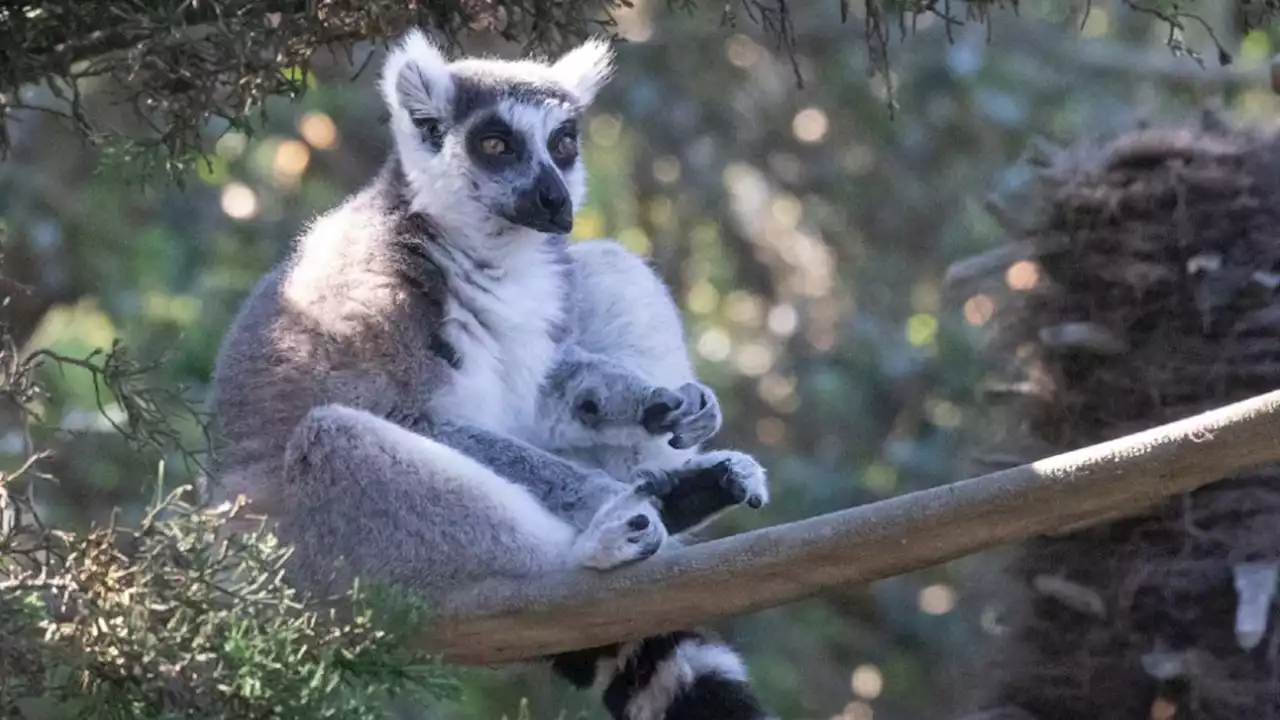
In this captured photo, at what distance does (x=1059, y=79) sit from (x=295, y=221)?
108 inches

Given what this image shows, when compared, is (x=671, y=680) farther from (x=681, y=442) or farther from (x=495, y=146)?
(x=495, y=146)

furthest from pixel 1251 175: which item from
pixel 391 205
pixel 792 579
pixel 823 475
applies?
pixel 823 475

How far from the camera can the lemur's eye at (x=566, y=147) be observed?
3.30 metres

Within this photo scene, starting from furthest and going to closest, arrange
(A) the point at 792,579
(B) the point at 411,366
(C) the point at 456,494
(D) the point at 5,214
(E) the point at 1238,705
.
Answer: (D) the point at 5,214, (B) the point at 411,366, (C) the point at 456,494, (E) the point at 1238,705, (A) the point at 792,579

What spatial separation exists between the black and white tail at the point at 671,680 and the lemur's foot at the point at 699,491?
200 millimetres

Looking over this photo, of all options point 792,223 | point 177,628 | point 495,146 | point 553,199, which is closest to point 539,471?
point 553,199

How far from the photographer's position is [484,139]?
10.7 ft

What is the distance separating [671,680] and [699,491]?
0.31 m

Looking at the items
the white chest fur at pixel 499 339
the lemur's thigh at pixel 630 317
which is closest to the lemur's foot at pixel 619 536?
the white chest fur at pixel 499 339

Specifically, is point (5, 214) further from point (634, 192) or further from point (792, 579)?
point (792, 579)

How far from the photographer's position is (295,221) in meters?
5.99

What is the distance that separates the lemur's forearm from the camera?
2.96 m

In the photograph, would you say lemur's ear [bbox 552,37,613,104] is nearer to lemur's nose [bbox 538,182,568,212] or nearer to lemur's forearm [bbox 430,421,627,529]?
lemur's nose [bbox 538,182,568,212]

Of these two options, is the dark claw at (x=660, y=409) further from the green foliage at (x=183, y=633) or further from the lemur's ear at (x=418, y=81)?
the green foliage at (x=183, y=633)
